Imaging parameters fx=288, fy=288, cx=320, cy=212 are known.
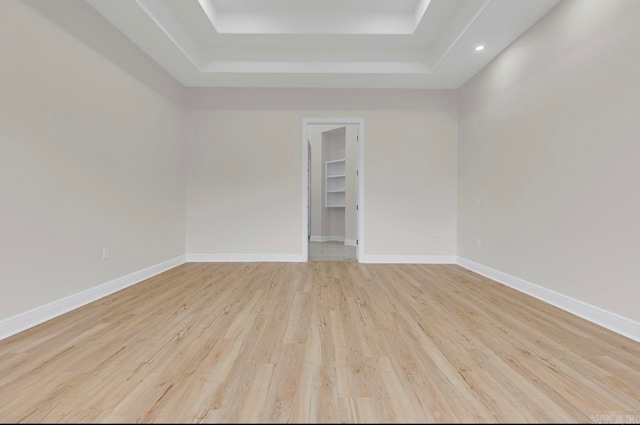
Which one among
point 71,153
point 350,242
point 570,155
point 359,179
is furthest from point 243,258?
point 570,155

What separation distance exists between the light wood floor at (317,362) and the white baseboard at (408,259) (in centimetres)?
180

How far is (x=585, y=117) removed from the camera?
249cm

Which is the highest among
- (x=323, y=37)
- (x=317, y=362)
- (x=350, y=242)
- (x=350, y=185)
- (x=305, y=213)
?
(x=323, y=37)

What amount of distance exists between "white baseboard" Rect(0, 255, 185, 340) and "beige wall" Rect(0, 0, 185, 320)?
0.05m

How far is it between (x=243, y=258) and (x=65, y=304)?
2488mm

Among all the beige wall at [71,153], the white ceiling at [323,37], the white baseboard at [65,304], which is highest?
the white ceiling at [323,37]

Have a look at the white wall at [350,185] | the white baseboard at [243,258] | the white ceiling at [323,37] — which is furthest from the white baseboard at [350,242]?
the white ceiling at [323,37]

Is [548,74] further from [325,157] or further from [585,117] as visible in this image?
[325,157]

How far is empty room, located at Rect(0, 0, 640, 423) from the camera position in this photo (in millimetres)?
1530

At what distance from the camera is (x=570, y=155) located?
264 cm

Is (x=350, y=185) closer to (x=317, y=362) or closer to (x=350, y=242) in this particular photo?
(x=350, y=242)

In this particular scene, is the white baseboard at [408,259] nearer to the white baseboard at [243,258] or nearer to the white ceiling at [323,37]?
the white baseboard at [243,258]

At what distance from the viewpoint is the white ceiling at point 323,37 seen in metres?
3.07

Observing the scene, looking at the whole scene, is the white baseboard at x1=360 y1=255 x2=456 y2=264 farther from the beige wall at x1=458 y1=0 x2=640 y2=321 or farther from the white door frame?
the beige wall at x1=458 y1=0 x2=640 y2=321
